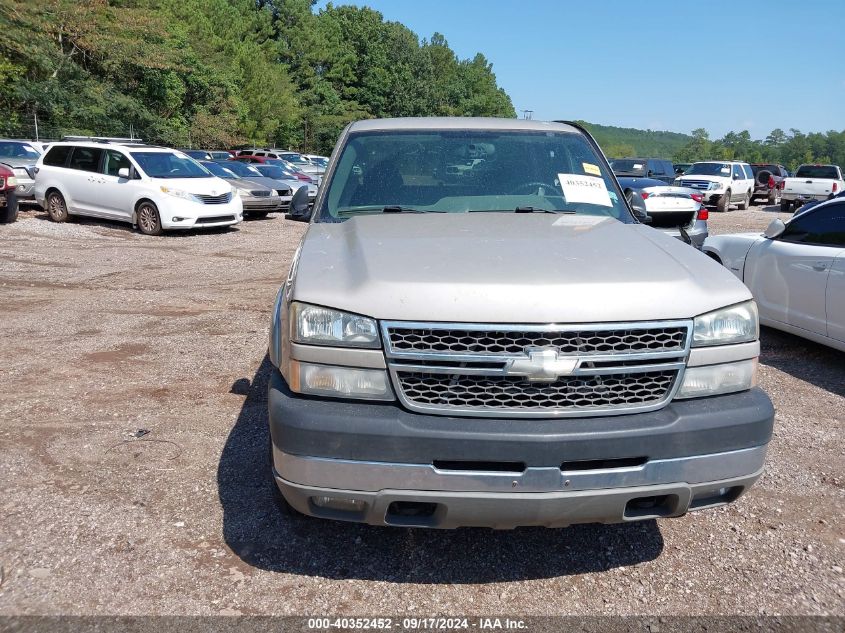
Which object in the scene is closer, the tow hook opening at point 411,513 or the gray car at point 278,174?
the tow hook opening at point 411,513

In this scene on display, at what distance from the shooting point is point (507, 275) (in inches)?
111

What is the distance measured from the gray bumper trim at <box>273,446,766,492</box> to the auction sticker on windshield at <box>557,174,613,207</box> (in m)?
1.88

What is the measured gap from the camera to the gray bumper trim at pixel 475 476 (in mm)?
2631

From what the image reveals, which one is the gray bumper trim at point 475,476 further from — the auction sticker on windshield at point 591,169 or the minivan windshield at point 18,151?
the minivan windshield at point 18,151

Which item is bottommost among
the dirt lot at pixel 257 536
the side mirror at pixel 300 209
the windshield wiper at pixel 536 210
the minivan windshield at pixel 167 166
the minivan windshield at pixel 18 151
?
the dirt lot at pixel 257 536

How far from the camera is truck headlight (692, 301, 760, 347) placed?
2.83 m

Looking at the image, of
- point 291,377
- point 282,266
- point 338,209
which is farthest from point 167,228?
point 291,377

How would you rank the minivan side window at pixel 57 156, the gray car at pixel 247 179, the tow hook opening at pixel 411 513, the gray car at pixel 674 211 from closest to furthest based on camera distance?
1. the tow hook opening at pixel 411 513
2. the gray car at pixel 674 211
3. the minivan side window at pixel 57 156
4. the gray car at pixel 247 179

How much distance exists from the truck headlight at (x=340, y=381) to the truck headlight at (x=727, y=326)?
47.8 inches

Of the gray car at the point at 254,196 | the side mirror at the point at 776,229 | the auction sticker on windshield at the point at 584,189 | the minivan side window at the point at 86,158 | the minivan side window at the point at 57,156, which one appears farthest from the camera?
the gray car at the point at 254,196

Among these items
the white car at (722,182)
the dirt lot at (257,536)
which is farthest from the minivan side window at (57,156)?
the white car at (722,182)

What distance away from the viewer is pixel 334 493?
2.70 meters

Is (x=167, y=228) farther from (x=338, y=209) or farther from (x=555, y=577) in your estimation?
(x=555, y=577)

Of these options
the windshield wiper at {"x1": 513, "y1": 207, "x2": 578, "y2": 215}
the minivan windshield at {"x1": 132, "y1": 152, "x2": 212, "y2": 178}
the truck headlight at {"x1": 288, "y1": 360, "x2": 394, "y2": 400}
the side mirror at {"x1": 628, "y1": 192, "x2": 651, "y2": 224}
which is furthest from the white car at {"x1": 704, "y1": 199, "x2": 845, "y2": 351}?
the minivan windshield at {"x1": 132, "y1": 152, "x2": 212, "y2": 178}
